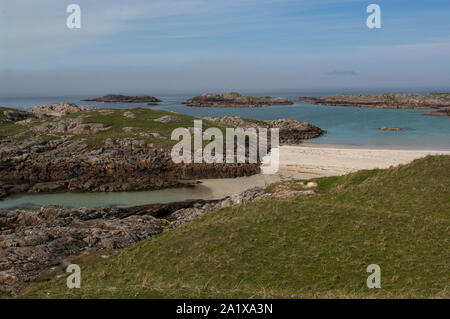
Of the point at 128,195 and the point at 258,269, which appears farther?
the point at 128,195

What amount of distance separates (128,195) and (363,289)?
31.4m

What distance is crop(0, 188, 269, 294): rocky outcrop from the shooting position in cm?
1948

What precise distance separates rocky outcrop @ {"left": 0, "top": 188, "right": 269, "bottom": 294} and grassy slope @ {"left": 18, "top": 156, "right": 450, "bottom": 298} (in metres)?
2.05

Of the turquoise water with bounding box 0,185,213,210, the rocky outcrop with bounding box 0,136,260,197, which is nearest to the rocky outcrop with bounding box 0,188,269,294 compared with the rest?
the turquoise water with bounding box 0,185,213,210

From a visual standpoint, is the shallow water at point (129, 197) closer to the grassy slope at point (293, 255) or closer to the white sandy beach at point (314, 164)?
the white sandy beach at point (314, 164)

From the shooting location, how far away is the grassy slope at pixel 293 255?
13.5m

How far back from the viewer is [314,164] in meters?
50.6

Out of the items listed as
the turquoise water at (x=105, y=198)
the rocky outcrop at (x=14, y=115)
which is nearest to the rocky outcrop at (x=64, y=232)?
the turquoise water at (x=105, y=198)

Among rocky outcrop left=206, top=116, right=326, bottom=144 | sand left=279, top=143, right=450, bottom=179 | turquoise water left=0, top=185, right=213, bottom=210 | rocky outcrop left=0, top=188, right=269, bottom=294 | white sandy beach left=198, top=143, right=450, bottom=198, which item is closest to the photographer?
rocky outcrop left=0, top=188, right=269, bottom=294

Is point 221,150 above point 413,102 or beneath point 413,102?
beneath

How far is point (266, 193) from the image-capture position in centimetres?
3225

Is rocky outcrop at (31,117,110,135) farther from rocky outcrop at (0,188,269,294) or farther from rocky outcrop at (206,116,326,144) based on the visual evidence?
rocky outcrop at (0,188,269,294)

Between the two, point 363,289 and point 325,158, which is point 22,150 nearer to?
point 325,158

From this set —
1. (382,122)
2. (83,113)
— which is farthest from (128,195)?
(382,122)
